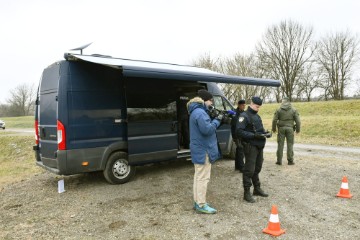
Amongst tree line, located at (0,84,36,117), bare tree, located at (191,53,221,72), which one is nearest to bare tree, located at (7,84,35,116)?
tree line, located at (0,84,36,117)

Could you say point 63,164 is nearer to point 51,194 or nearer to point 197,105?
point 51,194

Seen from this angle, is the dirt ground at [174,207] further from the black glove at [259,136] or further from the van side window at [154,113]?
the van side window at [154,113]

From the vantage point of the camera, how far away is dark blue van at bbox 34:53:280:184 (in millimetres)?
6188

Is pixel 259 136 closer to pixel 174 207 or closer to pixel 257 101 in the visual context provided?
pixel 257 101

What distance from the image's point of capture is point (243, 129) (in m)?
5.52

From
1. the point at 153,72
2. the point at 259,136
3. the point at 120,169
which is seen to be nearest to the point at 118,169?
the point at 120,169

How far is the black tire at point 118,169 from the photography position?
22.2 feet

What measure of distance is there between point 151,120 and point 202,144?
8.27ft

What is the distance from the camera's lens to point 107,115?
6.68 metres

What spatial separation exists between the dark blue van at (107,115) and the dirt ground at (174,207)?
0.61 m

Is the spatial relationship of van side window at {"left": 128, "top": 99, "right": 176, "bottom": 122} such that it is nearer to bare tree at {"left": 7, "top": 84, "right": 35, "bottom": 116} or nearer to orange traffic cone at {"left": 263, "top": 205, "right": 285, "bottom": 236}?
orange traffic cone at {"left": 263, "top": 205, "right": 285, "bottom": 236}

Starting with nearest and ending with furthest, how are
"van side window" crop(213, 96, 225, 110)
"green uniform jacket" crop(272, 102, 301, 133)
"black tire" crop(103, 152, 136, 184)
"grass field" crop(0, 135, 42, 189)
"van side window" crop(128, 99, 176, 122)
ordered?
"black tire" crop(103, 152, 136, 184) < "van side window" crop(128, 99, 176, 122) < "green uniform jacket" crop(272, 102, 301, 133) < "van side window" crop(213, 96, 225, 110) < "grass field" crop(0, 135, 42, 189)

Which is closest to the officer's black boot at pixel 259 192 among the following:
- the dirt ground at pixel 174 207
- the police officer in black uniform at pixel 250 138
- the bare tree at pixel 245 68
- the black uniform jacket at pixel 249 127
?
the dirt ground at pixel 174 207

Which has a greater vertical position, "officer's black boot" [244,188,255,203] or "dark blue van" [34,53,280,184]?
"dark blue van" [34,53,280,184]
